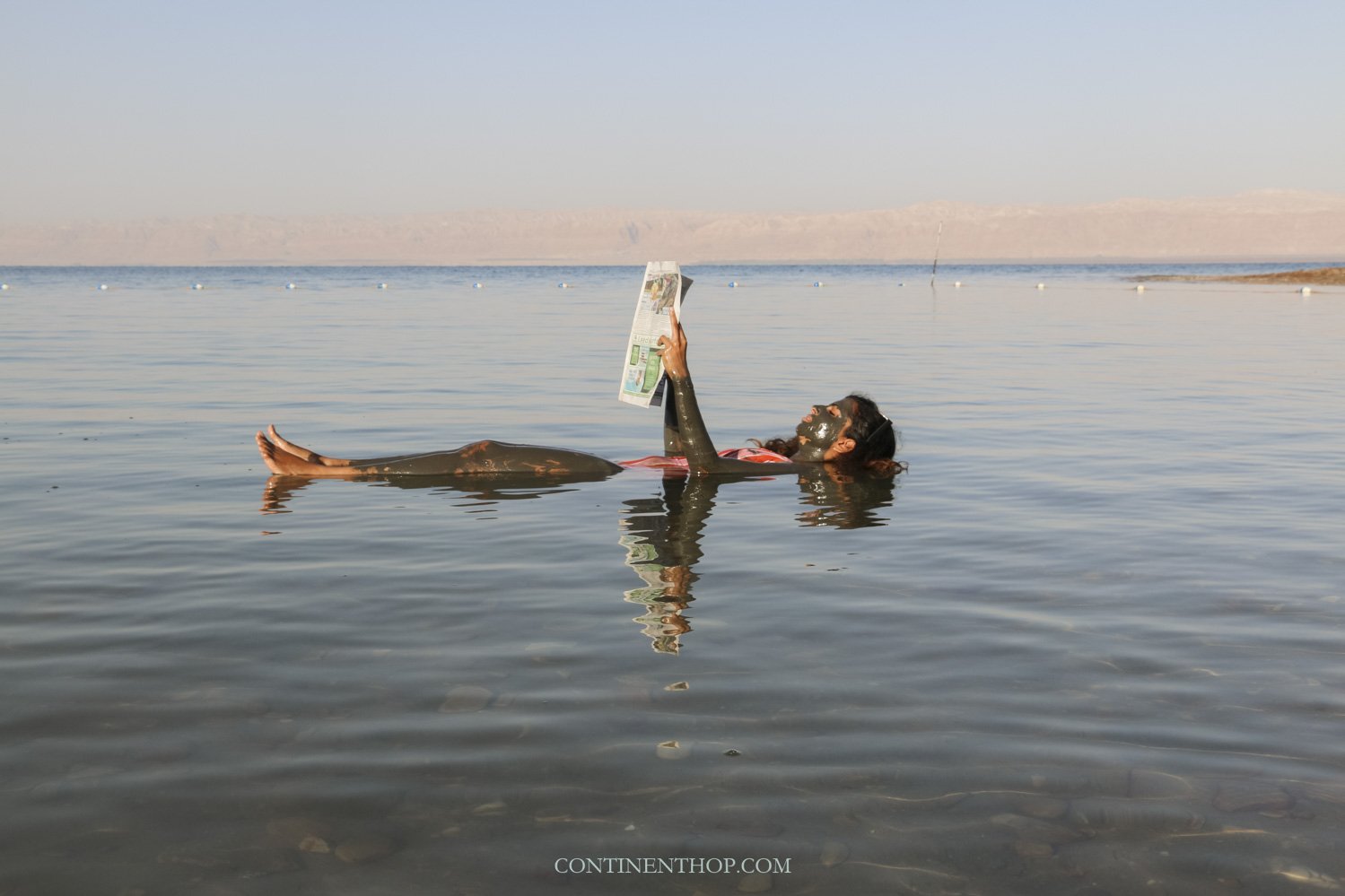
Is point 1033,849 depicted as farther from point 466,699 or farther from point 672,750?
point 466,699


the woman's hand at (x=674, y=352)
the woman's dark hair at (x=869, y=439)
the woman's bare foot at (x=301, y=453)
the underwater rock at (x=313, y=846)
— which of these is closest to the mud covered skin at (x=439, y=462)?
the woman's bare foot at (x=301, y=453)

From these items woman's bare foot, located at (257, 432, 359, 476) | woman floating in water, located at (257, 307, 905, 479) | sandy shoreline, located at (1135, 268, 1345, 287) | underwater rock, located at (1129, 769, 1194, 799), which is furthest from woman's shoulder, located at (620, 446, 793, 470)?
sandy shoreline, located at (1135, 268, 1345, 287)

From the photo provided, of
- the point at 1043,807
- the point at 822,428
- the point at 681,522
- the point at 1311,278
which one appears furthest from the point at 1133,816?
the point at 1311,278

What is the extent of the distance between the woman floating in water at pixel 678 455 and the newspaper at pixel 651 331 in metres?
0.22

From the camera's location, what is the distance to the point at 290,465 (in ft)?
41.9

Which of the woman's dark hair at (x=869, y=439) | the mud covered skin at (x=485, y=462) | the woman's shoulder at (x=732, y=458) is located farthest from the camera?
the woman's shoulder at (x=732, y=458)

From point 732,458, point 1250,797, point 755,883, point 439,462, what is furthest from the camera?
point 732,458

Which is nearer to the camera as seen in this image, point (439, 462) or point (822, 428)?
point (439, 462)

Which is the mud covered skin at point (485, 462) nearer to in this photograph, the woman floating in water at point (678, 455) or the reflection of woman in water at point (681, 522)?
the woman floating in water at point (678, 455)

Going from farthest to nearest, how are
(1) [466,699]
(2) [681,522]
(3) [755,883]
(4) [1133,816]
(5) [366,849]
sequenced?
(2) [681,522] < (1) [466,699] < (4) [1133,816] < (5) [366,849] < (3) [755,883]

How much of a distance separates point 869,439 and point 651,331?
2638mm

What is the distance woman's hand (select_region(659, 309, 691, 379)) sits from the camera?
1223 centimetres

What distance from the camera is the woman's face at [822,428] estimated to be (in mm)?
13539

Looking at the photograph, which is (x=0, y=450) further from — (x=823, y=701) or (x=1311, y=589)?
(x=1311, y=589)
